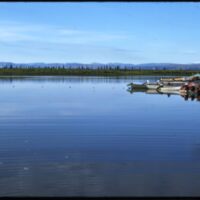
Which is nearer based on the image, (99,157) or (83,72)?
(99,157)

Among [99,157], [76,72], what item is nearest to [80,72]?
[76,72]

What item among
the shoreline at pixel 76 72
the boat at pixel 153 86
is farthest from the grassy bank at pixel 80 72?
the boat at pixel 153 86

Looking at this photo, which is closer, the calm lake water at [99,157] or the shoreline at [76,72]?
the calm lake water at [99,157]

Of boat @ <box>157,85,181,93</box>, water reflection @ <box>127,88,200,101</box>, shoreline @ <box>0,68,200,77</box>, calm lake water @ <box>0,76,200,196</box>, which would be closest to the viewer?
calm lake water @ <box>0,76,200,196</box>

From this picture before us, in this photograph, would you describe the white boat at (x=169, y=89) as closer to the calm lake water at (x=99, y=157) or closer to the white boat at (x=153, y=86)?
the white boat at (x=153, y=86)

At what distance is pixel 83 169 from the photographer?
8.05 meters

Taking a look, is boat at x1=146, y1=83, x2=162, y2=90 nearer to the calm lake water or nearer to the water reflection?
the water reflection

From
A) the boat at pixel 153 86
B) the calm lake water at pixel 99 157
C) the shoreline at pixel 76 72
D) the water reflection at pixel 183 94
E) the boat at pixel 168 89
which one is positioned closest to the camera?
the calm lake water at pixel 99 157

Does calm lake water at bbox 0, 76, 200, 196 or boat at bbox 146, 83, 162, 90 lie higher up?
calm lake water at bbox 0, 76, 200, 196

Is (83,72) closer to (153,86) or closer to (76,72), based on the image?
(76,72)

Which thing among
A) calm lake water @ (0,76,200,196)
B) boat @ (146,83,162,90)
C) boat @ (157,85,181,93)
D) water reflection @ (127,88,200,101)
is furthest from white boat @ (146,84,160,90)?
calm lake water @ (0,76,200,196)

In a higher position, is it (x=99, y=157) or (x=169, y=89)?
(x=99, y=157)

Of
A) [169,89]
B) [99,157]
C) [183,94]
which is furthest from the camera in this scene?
[169,89]

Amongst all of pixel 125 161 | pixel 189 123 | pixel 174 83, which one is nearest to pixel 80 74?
pixel 174 83
